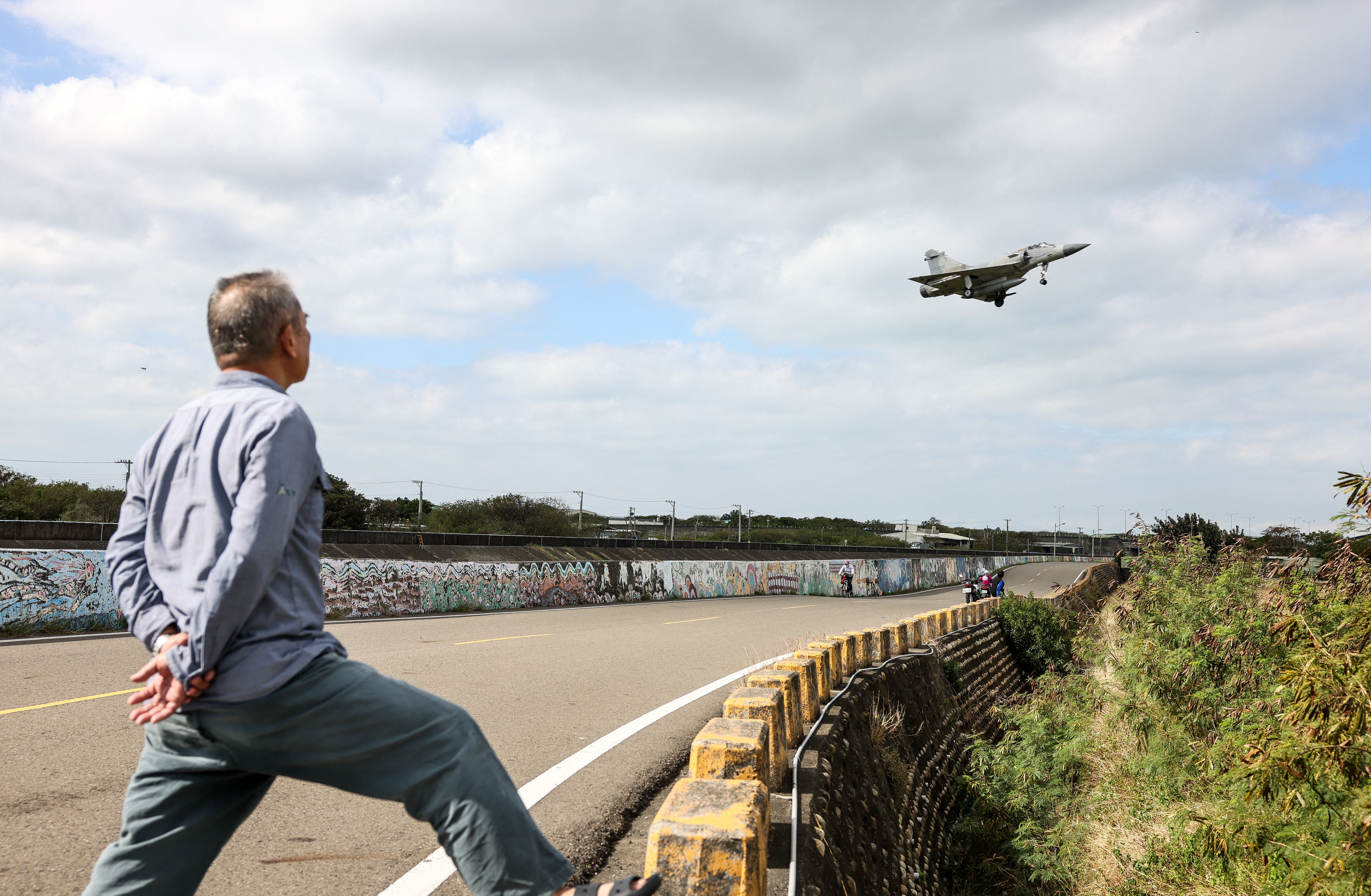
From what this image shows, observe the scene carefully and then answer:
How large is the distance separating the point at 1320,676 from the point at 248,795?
16.7 ft

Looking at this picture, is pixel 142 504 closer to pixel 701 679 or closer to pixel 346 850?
pixel 346 850

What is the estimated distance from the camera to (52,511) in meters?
49.8

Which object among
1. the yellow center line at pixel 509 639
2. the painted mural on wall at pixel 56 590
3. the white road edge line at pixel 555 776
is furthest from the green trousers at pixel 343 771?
the painted mural on wall at pixel 56 590

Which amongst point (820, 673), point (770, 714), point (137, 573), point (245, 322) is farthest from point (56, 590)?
point (245, 322)

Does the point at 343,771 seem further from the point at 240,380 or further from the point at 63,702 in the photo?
the point at 63,702

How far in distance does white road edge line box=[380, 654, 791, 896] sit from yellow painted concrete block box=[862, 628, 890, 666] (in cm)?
163

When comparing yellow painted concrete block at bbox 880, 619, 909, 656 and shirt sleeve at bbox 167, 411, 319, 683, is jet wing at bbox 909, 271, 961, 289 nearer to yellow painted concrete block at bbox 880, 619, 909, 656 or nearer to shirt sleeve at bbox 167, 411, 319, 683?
yellow painted concrete block at bbox 880, 619, 909, 656

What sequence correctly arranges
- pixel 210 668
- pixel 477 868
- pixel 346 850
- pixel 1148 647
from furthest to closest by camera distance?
pixel 1148 647
pixel 346 850
pixel 477 868
pixel 210 668

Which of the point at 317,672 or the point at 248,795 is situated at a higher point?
the point at 317,672

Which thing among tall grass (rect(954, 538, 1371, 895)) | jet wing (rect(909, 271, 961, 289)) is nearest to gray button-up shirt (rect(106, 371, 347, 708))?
tall grass (rect(954, 538, 1371, 895))

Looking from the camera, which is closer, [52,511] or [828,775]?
[828,775]

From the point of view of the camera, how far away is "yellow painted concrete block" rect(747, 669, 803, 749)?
240 inches

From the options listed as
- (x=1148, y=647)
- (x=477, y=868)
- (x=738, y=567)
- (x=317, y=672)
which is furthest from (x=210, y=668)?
(x=738, y=567)

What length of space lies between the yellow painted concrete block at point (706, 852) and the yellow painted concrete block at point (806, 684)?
368 cm
